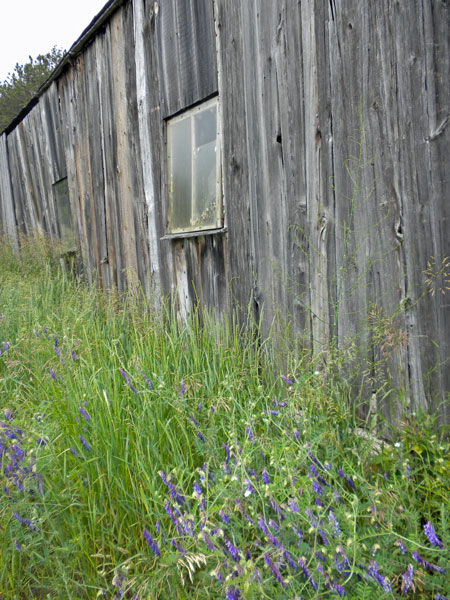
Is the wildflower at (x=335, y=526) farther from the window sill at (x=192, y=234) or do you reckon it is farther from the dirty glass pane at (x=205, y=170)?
the dirty glass pane at (x=205, y=170)

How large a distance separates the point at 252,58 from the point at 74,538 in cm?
278

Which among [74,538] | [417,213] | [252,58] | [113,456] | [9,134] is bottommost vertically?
[74,538]

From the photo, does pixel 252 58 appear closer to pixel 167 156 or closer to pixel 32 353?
pixel 167 156

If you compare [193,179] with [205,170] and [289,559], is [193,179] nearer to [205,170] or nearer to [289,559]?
[205,170]

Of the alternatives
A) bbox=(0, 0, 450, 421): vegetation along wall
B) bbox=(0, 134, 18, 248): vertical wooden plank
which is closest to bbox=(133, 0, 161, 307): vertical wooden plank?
bbox=(0, 0, 450, 421): vegetation along wall

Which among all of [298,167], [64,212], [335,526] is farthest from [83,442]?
[64,212]

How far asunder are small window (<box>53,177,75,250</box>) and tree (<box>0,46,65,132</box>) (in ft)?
57.7

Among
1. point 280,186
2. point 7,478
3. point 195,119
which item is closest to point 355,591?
point 7,478

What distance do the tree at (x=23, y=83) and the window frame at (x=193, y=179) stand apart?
2109 cm

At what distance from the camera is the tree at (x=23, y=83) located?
2181 centimetres

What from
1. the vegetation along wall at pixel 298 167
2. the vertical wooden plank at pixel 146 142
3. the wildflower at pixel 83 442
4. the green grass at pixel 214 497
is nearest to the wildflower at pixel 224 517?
the green grass at pixel 214 497

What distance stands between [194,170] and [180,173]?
208mm

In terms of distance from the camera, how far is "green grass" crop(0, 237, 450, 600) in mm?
1496

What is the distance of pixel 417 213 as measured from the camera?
6.90 feet
